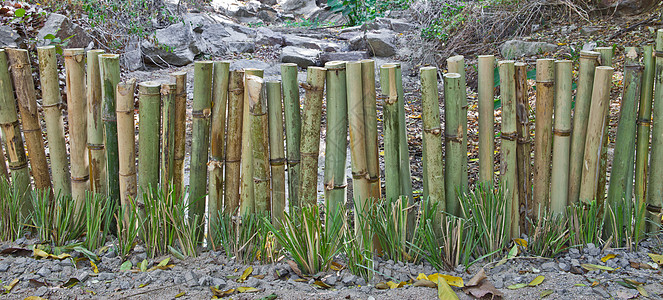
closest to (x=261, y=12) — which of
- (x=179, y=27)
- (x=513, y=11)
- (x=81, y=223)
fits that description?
(x=179, y=27)

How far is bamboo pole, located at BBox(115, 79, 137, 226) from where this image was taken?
201 centimetres

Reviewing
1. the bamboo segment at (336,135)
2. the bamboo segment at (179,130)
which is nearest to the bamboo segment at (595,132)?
the bamboo segment at (336,135)

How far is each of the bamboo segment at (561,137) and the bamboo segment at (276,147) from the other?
1.05 m

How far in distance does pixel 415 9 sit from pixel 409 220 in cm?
749

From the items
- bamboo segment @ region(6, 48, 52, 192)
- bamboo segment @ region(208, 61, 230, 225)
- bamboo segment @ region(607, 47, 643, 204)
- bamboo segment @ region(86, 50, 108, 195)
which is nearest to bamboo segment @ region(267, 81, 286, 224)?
bamboo segment @ region(208, 61, 230, 225)

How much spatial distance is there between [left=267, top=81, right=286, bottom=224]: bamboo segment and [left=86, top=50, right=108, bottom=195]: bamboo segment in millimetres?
709

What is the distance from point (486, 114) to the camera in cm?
201

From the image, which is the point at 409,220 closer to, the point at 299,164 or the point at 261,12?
the point at 299,164

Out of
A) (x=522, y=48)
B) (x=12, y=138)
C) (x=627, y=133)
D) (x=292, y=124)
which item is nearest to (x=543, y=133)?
(x=627, y=133)

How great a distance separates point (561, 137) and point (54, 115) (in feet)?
6.72

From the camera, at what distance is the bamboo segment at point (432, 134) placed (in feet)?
6.31

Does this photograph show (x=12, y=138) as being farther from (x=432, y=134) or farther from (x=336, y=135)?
(x=432, y=134)

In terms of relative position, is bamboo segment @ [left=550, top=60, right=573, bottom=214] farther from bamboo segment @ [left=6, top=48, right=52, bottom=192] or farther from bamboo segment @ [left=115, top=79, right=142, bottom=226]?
bamboo segment @ [left=6, top=48, right=52, bottom=192]

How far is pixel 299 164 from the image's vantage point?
208 centimetres
